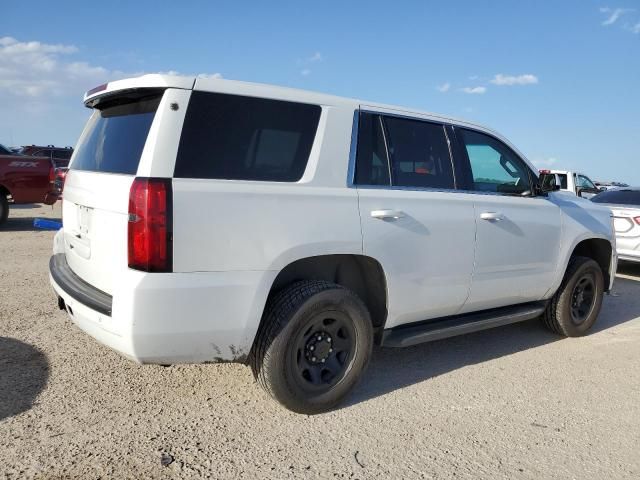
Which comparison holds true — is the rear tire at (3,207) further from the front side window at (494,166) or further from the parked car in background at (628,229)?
the parked car in background at (628,229)

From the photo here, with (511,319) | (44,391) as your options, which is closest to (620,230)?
(511,319)

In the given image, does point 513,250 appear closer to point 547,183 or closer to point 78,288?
point 547,183

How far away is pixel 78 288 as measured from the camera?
3023mm

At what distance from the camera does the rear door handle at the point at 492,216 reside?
12.9 feet

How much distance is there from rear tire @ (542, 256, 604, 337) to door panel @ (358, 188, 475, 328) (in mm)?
1554

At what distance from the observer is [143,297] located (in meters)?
2.53

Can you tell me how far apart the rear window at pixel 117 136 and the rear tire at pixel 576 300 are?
3.99m

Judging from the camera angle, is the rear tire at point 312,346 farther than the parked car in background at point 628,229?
No

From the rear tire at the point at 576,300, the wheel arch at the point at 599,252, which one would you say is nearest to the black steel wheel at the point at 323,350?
the rear tire at the point at 576,300

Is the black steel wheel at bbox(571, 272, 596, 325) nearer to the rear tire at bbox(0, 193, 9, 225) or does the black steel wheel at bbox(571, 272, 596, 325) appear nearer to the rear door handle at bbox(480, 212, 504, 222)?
the rear door handle at bbox(480, 212, 504, 222)

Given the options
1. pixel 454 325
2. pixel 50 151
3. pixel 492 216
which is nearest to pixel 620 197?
pixel 492 216

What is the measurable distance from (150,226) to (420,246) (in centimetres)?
180

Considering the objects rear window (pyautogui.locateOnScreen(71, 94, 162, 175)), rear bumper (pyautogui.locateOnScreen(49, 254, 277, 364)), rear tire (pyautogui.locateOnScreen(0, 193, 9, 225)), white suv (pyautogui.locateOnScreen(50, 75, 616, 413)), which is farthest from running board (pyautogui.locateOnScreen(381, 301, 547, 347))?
rear tire (pyautogui.locateOnScreen(0, 193, 9, 225))

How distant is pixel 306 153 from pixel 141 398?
1.87 metres
